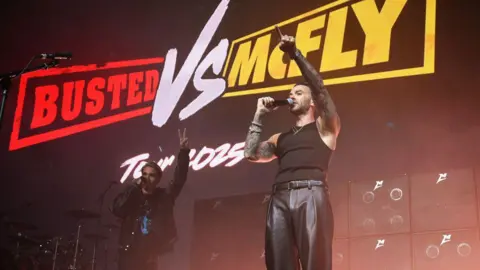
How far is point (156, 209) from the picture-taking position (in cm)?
427

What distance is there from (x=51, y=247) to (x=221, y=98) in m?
2.32

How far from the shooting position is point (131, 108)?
5.52 metres

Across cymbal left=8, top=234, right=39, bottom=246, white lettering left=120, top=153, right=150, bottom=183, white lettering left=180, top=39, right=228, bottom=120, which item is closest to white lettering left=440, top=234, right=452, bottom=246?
white lettering left=180, top=39, right=228, bottom=120

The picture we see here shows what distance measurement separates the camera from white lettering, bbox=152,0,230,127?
200 inches

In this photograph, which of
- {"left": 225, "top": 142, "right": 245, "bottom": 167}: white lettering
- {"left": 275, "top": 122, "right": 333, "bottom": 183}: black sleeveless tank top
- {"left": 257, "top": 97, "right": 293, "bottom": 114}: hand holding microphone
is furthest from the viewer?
{"left": 225, "top": 142, "right": 245, "bottom": 167}: white lettering

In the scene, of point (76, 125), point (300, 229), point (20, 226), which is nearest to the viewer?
point (300, 229)

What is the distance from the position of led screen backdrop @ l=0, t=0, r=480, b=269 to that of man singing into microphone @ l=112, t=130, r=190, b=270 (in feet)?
1.56

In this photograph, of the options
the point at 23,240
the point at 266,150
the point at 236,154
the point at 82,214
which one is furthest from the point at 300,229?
the point at 23,240

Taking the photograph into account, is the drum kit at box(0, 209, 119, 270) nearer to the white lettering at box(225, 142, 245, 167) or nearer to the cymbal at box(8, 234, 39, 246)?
the cymbal at box(8, 234, 39, 246)

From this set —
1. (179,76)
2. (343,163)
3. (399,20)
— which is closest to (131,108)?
(179,76)

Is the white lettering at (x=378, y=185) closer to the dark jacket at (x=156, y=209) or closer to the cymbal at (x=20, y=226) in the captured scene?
the dark jacket at (x=156, y=209)

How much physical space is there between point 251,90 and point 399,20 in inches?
55.6

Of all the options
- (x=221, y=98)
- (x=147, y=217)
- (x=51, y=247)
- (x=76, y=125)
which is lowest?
(x=51, y=247)

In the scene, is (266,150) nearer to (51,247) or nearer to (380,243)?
(380,243)
